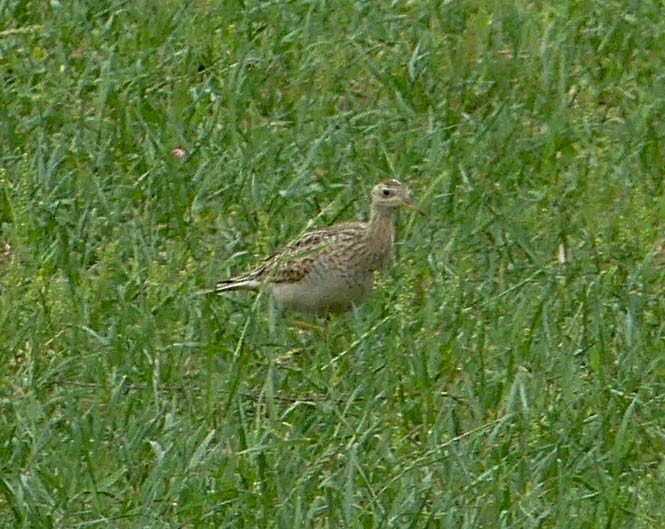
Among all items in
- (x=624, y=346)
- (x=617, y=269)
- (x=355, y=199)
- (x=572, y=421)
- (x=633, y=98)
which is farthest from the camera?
(x=633, y=98)

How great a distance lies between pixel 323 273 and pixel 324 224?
0.86 meters

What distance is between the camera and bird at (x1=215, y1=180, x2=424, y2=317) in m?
9.52

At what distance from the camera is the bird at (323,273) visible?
31.2 ft

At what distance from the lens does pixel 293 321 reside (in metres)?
9.50

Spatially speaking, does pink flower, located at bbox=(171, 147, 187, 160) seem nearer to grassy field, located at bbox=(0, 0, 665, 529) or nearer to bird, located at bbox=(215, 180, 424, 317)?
grassy field, located at bbox=(0, 0, 665, 529)

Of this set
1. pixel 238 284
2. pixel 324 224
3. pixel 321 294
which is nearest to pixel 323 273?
pixel 321 294

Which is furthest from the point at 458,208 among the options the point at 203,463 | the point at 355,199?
the point at 203,463

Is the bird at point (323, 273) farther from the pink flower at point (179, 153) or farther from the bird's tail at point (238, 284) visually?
the pink flower at point (179, 153)

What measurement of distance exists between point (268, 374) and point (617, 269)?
1.97 meters

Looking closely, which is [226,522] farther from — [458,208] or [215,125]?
[215,125]

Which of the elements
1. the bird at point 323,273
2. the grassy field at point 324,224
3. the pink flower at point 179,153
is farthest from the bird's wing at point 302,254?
the pink flower at point 179,153

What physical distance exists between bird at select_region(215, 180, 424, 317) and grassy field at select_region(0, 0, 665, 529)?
0.09m

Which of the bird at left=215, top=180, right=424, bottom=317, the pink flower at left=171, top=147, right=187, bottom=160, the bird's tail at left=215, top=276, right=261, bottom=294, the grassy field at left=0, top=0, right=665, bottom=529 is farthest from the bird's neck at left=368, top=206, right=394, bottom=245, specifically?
the pink flower at left=171, top=147, right=187, bottom=160

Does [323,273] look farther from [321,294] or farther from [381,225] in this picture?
Result: [381,225]
